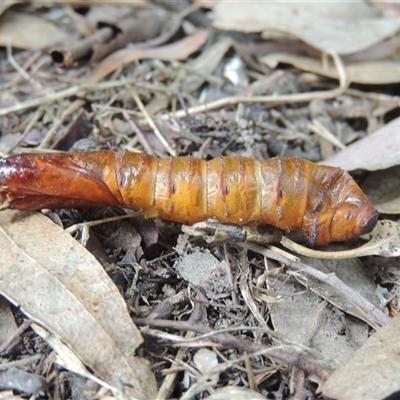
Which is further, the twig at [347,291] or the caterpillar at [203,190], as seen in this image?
the caterpillar at [203,190]

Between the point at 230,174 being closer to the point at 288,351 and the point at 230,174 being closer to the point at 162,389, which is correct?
the point at 288,351

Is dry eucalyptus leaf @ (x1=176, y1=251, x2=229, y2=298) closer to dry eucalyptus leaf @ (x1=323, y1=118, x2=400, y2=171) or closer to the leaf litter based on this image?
the leaf litter

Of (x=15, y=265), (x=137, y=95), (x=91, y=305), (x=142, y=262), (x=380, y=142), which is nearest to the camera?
(x=91, y=305)

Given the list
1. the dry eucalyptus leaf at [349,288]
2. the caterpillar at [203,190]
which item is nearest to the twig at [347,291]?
the dry eucalyptus leaf at [349,288]

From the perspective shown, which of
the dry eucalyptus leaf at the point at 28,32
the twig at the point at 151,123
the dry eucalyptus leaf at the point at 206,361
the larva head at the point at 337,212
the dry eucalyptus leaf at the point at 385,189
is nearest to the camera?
the dry eucalyptus leaf at the point at 206,361

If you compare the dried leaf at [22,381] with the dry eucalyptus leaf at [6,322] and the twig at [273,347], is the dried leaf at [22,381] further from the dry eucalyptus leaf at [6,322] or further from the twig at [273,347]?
the twig at [273,347]

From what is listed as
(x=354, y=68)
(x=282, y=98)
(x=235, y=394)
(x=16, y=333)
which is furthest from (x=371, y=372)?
(x=354, y=68)

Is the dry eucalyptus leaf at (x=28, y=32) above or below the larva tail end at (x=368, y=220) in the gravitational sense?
above

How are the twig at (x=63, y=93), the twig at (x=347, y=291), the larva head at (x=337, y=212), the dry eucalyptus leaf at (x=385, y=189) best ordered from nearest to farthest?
the twig at (x=347, y=291), the larva head at (x=337, y=212), the dry eucalyptus leaf at (x=385, y=189), the twig at (x=63, y=93)

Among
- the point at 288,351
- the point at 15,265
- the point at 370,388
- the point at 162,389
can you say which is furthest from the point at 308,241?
the point at 15,265
